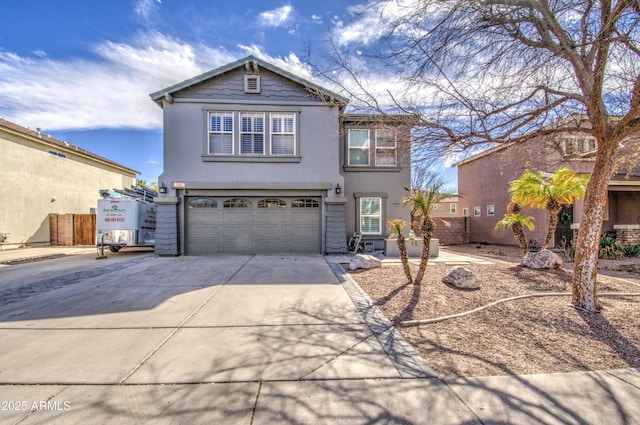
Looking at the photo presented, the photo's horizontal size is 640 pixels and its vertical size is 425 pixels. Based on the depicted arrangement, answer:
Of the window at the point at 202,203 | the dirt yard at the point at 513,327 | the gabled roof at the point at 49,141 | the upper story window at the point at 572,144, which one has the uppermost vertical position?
the gabled roof at the point at 49,141

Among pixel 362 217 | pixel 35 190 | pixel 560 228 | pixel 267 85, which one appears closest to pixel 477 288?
pixel 362 217

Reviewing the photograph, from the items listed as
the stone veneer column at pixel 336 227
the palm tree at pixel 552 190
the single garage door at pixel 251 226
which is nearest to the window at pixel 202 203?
the single garage door at pixel 251 226

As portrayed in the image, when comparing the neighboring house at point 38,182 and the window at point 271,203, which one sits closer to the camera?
the window at point 271,203

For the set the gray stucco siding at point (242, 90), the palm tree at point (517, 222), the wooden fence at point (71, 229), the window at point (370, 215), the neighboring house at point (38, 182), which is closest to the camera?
the palm tree at point (517, 222)

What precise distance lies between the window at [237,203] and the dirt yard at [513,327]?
20.3 ft

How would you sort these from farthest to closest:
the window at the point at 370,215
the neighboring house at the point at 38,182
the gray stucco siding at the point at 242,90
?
the neighboring house at the point at 38,182
the window at the point at 370,215
the gray stucco siding at the point at 242,90

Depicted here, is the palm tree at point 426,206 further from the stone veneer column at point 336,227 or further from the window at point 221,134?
the window at point 221,134

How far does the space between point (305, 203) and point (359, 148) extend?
354 cm

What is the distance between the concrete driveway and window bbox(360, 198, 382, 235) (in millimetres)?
6535

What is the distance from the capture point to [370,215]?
40.5 feet

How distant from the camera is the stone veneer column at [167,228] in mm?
10625

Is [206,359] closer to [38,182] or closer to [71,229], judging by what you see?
[71,229]

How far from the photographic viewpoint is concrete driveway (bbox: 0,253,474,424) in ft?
7.69

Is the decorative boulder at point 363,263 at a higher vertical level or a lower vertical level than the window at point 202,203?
lower
